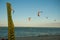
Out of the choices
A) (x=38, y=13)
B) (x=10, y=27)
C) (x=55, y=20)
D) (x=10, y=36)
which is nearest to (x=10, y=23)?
(x=10, y=27)

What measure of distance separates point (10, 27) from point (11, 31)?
9 cm

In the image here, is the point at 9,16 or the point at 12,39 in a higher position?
the point at 9,16

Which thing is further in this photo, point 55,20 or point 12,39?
point 55,20

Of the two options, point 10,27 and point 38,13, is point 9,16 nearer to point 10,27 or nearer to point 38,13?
point 10,27

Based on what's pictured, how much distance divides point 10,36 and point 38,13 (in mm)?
2104

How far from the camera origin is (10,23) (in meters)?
3.20

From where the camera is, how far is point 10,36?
131 inches

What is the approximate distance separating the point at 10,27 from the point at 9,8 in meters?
0.41

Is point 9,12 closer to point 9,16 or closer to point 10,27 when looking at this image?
point 9,16

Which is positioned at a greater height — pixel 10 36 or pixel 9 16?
pixel 9 16

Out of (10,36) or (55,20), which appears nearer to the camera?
(10,36)

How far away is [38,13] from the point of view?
17.1 ft

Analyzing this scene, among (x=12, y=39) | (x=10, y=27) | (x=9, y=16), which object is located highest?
(x=9, y=16)

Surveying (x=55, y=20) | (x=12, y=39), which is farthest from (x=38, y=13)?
(x=12, y=39)
